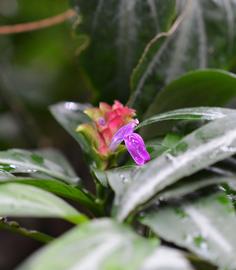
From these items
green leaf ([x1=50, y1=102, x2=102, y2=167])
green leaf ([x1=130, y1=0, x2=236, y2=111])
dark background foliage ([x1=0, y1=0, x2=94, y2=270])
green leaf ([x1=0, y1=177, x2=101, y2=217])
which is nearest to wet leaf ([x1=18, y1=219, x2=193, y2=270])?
green leaf ([x1=0, y1=177, x2=101, y2=217])

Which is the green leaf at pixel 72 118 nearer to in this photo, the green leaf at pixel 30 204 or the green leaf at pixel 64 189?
the green leaf at pixel 64 189

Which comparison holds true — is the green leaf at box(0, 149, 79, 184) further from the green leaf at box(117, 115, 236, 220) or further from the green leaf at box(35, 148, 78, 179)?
the green leaf at box(117, 115, 236, 220)

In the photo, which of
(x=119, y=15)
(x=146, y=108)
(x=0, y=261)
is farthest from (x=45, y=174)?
(x=0, y=261)

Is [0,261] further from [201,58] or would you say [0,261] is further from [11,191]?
[11,191]

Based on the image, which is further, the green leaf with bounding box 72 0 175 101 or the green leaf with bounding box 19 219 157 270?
the green leaf with bounding box 72 0 175 101

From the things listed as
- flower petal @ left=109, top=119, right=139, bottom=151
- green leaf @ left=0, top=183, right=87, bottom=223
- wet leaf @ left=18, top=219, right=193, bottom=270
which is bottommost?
wet leaf @ left=18, top=219, right=193, bottom=270
